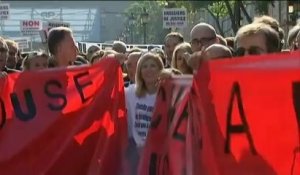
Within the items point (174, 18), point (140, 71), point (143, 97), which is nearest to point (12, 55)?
point (140, 71)

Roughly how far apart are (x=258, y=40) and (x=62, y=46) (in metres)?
2.04

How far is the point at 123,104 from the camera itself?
609 cm

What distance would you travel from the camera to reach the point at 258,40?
4758 mm

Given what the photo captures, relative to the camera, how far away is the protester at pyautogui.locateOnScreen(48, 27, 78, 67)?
249 inches

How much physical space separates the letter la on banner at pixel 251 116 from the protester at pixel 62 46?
72.5 inches

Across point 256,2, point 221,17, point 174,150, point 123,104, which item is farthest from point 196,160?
point 221,17

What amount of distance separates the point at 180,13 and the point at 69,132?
14.7 meters

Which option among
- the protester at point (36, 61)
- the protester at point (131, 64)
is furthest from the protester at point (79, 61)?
the protester at point (131, 64)

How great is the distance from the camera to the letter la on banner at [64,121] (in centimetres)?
585

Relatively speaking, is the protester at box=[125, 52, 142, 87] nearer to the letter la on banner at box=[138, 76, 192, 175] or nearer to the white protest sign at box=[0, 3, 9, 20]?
the letter la on banner at box=[138, 76, 192, 175]

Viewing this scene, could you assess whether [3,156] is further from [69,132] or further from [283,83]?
[283,83]

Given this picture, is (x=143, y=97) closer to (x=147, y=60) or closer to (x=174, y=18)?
(x=147, y=60)

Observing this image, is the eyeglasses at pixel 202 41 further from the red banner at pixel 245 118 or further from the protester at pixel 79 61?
the red banner at pixel 245 118

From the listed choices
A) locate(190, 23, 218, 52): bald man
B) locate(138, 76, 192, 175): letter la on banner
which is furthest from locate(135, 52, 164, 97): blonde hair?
locate(138, 76, 192, 175): letter la on banner
